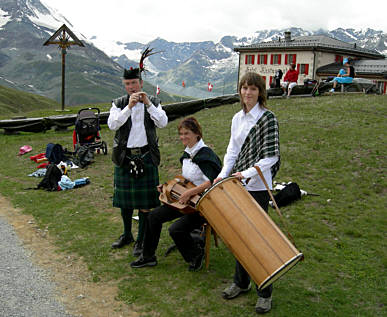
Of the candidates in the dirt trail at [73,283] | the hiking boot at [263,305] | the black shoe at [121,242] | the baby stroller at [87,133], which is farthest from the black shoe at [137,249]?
the baby stroller at [87,133]

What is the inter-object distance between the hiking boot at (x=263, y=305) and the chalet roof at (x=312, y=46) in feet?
172

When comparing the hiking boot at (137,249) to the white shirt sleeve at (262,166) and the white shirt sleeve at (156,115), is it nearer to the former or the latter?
the white shirt sleeve at (156,115)

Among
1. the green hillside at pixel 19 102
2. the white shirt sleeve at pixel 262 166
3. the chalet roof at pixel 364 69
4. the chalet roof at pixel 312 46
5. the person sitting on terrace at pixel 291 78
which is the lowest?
the green hillside at pixel 19 102

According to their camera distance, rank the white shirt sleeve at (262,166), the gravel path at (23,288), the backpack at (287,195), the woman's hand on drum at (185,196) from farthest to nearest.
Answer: the backpack at (287,195)
the woman's hand on drum at (185,196)
the gravel path at (23,288)
the white shirt sleeve at (262,166)

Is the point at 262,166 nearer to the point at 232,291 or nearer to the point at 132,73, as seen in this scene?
the point at 232,291

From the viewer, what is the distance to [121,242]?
6102 millimetres

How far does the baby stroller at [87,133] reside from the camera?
13086mm

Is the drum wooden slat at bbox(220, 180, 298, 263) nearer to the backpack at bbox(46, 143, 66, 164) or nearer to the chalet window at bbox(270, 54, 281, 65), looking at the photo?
the backpack at bbox(46, 143, 66, 164)

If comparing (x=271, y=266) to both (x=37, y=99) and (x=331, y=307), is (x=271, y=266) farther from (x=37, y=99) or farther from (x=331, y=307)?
(x=37, y=99)

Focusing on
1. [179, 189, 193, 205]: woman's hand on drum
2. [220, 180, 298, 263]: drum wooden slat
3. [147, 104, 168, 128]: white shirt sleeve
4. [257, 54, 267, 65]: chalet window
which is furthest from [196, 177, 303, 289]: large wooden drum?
[257, 54, 267, 65]: chalet window

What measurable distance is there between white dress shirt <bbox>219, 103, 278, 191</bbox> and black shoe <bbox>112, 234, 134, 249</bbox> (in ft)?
8.03

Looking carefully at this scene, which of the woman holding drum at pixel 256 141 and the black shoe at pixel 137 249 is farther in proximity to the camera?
the black shoe at pixel 137 249

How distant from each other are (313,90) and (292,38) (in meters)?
39.0

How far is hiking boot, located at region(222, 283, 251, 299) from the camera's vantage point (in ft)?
14.9
